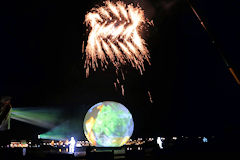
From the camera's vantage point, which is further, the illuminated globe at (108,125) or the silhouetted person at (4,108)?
the illuminated globe at (108,125)

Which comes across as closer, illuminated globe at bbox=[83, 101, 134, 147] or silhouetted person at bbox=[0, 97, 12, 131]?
silhouetted person at bbox=[0, 97, 12, 131]

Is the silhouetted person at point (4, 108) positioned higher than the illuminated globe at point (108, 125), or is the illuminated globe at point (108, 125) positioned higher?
the silhouetted person at point (4, 108)

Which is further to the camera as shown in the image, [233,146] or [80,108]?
[80,108]

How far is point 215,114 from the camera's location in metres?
31.3

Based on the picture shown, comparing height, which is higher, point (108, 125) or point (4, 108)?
point (4, 108)

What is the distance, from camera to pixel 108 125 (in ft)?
42.7

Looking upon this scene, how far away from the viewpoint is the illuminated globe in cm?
1295

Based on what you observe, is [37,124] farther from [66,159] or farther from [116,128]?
[66,159]

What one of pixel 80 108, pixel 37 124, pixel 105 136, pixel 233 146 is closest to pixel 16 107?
pixel 37 124

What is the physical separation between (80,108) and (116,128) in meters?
18.2

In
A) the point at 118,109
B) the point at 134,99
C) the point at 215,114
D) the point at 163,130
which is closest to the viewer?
the point at 118,109

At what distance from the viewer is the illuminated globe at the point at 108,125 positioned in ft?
42.5

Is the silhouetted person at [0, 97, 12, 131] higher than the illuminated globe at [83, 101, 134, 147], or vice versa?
the silhouetted person at [0, 97, 12, 131]

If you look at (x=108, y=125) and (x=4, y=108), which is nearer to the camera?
(x=4, y=108)
